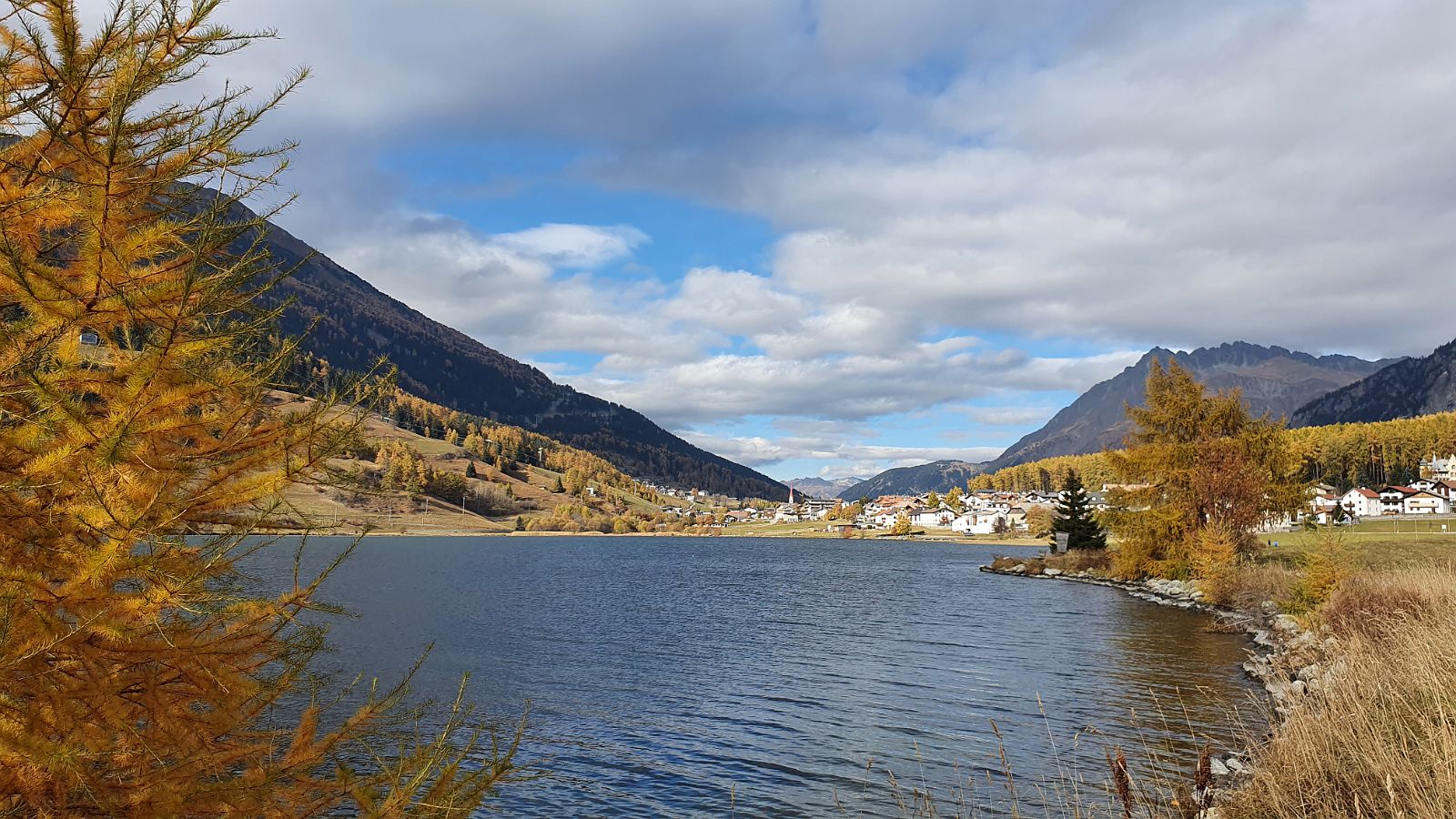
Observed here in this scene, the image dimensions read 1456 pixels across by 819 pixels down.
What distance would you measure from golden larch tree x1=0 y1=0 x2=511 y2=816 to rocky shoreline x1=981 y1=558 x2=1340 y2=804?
1105 cm

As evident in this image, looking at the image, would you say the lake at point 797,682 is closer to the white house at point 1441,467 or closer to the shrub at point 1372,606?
the shrub at point 1372,606

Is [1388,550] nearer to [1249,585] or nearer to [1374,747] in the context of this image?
[1249,585]

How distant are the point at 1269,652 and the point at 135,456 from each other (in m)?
35.0

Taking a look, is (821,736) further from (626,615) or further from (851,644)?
(626,615)

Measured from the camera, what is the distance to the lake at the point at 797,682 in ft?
59.1

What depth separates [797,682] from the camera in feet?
94.5

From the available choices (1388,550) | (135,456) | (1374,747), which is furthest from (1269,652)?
(135,456)

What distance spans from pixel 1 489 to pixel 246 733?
2.14m

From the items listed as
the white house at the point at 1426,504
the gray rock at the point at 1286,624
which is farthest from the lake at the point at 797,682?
the white house at the point at 1426,504

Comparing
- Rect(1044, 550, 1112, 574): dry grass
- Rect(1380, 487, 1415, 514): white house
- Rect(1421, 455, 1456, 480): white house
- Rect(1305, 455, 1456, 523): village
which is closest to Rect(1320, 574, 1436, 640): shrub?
Rect(1044, 550, 1112, 574): dry grass

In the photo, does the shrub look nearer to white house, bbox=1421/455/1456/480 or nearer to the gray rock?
the gray rock

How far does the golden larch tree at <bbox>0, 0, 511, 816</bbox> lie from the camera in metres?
4.06

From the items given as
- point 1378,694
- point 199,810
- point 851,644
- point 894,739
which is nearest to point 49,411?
point 199,810

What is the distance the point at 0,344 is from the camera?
14.0 feet
